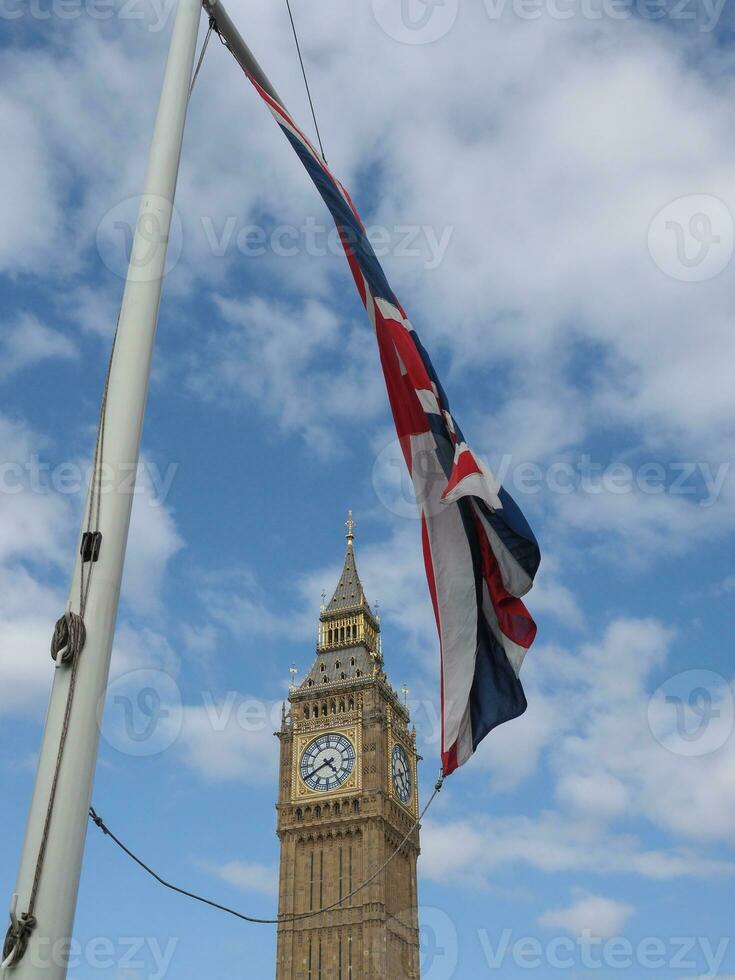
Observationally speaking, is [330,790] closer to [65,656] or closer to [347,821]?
[347,821]

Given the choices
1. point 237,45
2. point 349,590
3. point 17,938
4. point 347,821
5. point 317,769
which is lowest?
point 17,938

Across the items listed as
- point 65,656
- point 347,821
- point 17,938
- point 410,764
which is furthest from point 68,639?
point 410,764

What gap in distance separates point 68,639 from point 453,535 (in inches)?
265

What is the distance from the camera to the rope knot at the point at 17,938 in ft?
20.8

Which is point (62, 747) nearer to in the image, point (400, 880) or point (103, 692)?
point (103, 692)

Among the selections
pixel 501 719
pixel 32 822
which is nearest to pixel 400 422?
pixel 501 719

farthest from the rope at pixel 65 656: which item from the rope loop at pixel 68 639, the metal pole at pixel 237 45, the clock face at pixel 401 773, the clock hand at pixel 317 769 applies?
the clock face at pixel 401 773

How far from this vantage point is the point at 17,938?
20.9ft

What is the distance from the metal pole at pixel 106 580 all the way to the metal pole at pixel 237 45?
3.38ft

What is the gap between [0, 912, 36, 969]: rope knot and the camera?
20.8 feet

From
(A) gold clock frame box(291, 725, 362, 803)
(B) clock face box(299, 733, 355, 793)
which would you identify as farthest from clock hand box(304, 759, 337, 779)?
(A) gold clock frame box(291, 725, 362, 803)

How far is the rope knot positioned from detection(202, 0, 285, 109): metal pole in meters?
8.95

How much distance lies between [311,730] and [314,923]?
14.5 meters

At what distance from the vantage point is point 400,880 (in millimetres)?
82375
